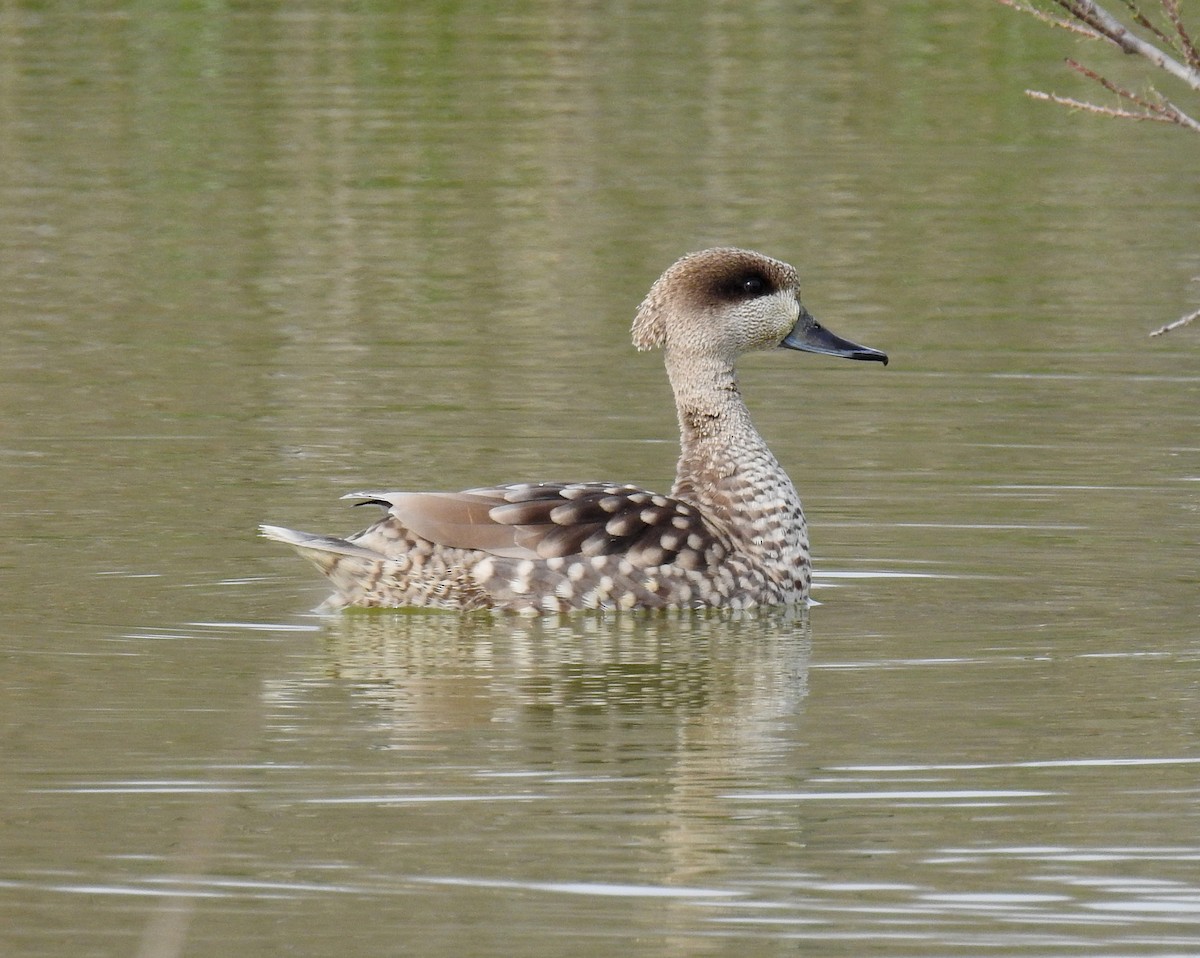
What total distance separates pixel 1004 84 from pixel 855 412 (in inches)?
532

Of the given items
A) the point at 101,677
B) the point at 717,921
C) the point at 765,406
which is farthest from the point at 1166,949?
the point at 765,406

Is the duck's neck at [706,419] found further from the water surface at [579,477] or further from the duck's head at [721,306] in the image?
the water surface at [579,477]

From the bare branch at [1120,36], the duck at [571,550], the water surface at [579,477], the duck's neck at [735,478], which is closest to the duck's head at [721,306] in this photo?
the duck's neck at [735,478]

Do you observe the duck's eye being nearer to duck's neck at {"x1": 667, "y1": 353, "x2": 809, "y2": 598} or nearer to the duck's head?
the duck's head

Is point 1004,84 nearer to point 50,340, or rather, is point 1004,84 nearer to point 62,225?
point 62,225

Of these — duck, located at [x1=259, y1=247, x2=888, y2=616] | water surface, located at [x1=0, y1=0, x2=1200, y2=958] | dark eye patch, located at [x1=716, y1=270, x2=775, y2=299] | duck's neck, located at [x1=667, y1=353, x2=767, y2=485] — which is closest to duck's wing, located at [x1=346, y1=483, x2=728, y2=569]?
duck, located at [x1=259, y1=247, x2=888, y2=616]

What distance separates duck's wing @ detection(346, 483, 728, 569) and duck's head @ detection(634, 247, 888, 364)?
1028 millimetres

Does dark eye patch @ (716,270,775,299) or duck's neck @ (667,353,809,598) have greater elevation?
dark eye patch @ (716,270,775,299)

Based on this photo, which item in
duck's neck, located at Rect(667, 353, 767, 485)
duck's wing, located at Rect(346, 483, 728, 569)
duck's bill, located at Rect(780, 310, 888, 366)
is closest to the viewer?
duck's wing, located at Rect(346, 483, 728, 569)

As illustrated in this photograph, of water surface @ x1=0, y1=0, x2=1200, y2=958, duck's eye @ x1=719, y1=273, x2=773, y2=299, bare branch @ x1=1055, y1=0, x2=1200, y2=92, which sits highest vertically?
bare branch @ x1=1055, y1=0, x2=1200, y2=92

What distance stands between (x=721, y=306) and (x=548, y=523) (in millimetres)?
1404

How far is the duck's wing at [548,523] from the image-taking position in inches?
383

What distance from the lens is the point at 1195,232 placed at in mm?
18672

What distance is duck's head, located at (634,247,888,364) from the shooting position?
35.1 ft
